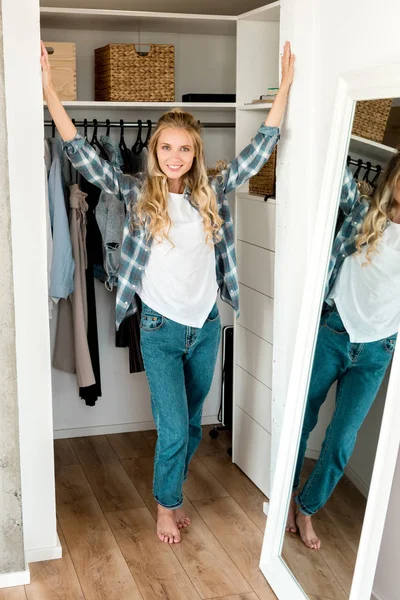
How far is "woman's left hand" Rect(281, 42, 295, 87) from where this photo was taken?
9.14 feet

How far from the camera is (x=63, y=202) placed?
10.9ft

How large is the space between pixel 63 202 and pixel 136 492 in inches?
49.2

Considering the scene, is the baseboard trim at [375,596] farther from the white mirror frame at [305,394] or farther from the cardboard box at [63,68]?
the cardboard box at [63,68]

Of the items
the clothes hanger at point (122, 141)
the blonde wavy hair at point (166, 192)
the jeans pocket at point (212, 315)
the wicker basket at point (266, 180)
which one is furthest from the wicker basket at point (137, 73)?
the jeans pocket at point (212, 315)

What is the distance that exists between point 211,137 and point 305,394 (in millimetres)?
1744

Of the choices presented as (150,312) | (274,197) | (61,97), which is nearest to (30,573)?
(150,312)

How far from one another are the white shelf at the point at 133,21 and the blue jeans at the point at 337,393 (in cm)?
161

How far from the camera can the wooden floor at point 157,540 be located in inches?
97.1

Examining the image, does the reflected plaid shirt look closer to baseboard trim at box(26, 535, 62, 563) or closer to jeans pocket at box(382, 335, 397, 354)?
jeans pocket at box(382, 335, 397, 354)

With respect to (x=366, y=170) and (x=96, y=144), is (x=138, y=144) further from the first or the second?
(x=366, y=170)

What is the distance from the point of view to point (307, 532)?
2525 mm

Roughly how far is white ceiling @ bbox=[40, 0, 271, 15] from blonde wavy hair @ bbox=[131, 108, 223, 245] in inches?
33.8

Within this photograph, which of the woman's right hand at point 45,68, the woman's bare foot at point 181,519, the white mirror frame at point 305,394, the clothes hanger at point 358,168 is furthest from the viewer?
the woman's bare foot at point 181,519

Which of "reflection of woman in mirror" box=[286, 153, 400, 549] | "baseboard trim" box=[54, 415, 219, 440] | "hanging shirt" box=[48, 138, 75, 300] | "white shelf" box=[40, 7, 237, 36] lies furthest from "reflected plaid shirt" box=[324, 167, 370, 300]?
"baseboard trim" box=[54, 415, 219, 440]
